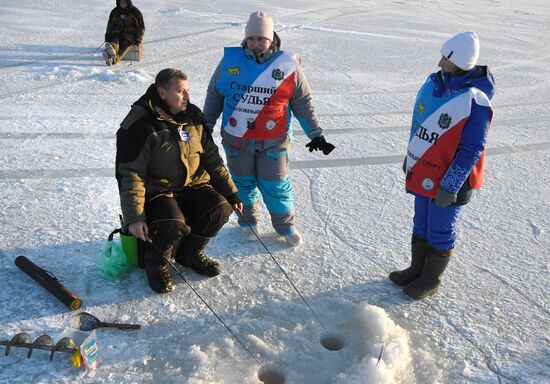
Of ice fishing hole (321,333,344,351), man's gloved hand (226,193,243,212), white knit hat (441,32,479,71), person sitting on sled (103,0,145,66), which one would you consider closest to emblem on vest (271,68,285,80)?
man's gloved hand (226,193,243,212)

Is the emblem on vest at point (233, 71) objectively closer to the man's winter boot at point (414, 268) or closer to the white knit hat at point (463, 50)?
the white knit hat at point (463, 50)

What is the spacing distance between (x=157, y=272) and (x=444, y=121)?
1876mm

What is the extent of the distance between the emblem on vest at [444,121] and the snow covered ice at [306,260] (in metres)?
1.11

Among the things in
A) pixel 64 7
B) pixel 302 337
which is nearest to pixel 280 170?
pixel 302 337

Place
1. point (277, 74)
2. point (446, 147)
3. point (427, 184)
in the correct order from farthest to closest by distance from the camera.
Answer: point (277, 74) → point (427, 184) → point (446, 147)

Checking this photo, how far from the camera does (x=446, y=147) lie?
2.83 meters

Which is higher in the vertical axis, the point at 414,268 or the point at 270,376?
the point at 414,268

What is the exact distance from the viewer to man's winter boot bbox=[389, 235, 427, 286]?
3.24 m

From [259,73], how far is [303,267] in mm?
1320

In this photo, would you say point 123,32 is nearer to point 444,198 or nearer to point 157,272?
point 157,272

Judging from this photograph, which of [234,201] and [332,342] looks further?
[234,201]

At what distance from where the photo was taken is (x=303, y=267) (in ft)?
11.2

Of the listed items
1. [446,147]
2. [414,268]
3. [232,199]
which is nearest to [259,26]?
[232,199]

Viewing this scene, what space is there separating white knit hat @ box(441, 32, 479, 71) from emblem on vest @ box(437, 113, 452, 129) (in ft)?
0.86
